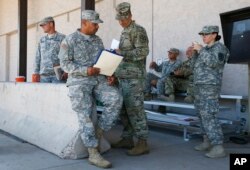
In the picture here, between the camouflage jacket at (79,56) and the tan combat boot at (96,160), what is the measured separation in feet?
2.60

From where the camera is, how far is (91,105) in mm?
4051

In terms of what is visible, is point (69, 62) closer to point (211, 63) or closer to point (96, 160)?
point (96, 160)

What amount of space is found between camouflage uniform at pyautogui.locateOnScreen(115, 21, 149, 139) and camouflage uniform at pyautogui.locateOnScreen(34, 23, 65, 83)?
1.66m

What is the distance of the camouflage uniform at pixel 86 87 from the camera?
3924 mm

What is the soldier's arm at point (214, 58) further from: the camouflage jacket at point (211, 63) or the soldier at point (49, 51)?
the soldier at point (49, 51)

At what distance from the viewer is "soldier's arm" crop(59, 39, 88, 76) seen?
12.8 feet

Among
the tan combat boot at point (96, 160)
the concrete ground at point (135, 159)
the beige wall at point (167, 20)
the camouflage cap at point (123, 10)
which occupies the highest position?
the beige wall at point (167, 20)

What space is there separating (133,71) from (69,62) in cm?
83

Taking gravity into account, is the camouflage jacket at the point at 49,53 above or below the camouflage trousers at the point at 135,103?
above

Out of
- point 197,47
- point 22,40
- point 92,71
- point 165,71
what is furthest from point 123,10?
point 22,40

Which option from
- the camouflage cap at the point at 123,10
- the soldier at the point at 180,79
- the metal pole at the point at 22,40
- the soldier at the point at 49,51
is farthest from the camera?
the metal pole at the point at 22,40

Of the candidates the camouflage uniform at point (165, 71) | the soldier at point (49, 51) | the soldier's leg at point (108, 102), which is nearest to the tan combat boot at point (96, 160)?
the soldier's leg at point (108, 102)

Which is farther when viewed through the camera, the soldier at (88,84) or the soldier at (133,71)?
the soldier at (133,71)

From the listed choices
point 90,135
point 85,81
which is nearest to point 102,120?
point 90,135
